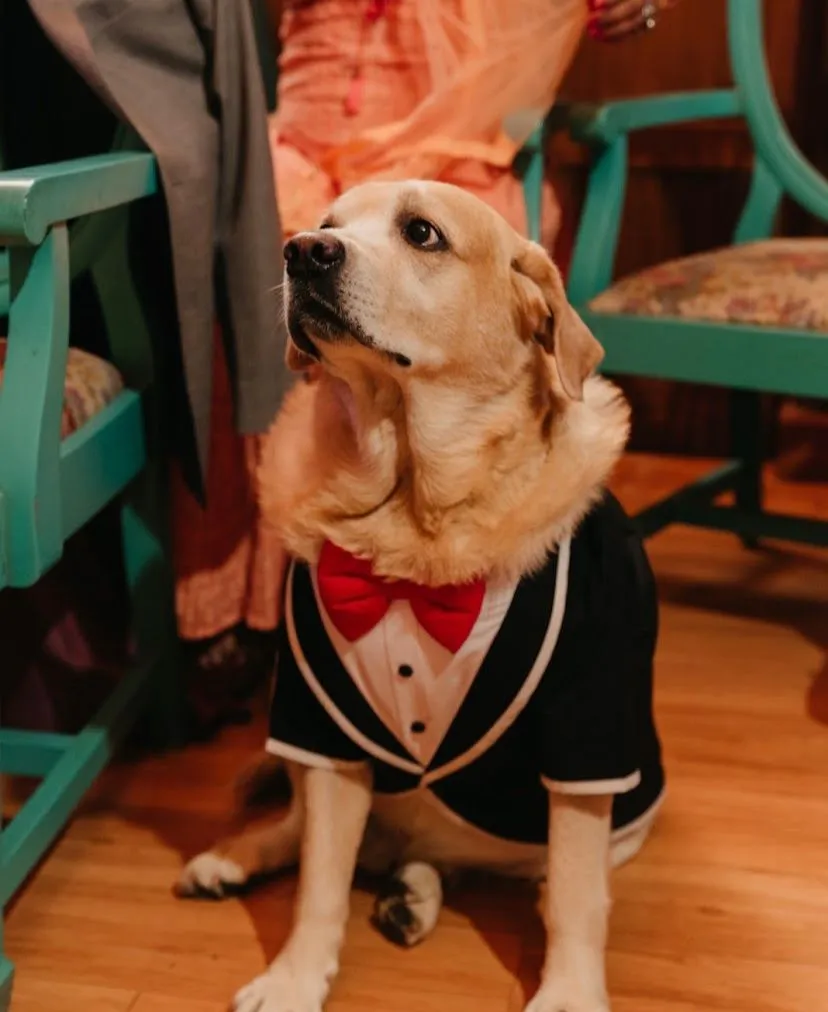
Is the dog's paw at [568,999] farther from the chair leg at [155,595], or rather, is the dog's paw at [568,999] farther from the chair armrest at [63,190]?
the chair armrest at [63,190]

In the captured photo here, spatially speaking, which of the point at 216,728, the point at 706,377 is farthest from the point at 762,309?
the point at 216,728

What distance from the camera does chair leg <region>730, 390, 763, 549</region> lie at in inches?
85.4

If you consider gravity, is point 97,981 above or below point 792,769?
above

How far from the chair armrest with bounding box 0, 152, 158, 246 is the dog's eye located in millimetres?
284

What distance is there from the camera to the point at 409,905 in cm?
124

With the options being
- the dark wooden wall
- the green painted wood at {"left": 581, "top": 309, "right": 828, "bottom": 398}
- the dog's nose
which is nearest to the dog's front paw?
the dog's nose

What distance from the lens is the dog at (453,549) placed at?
1.07 metres

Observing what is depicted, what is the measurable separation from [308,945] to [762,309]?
0.96m

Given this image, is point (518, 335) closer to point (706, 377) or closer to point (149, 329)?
point (149, 329)

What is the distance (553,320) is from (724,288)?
0.66 meters

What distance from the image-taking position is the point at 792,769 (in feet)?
5.14

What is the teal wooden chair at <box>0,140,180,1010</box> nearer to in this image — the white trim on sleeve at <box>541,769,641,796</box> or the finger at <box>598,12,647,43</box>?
the white trim on sleeve at <box>541,769,641,796</box>

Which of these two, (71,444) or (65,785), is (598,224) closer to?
(71,444)

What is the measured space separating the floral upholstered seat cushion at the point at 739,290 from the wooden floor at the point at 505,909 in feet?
1.70
